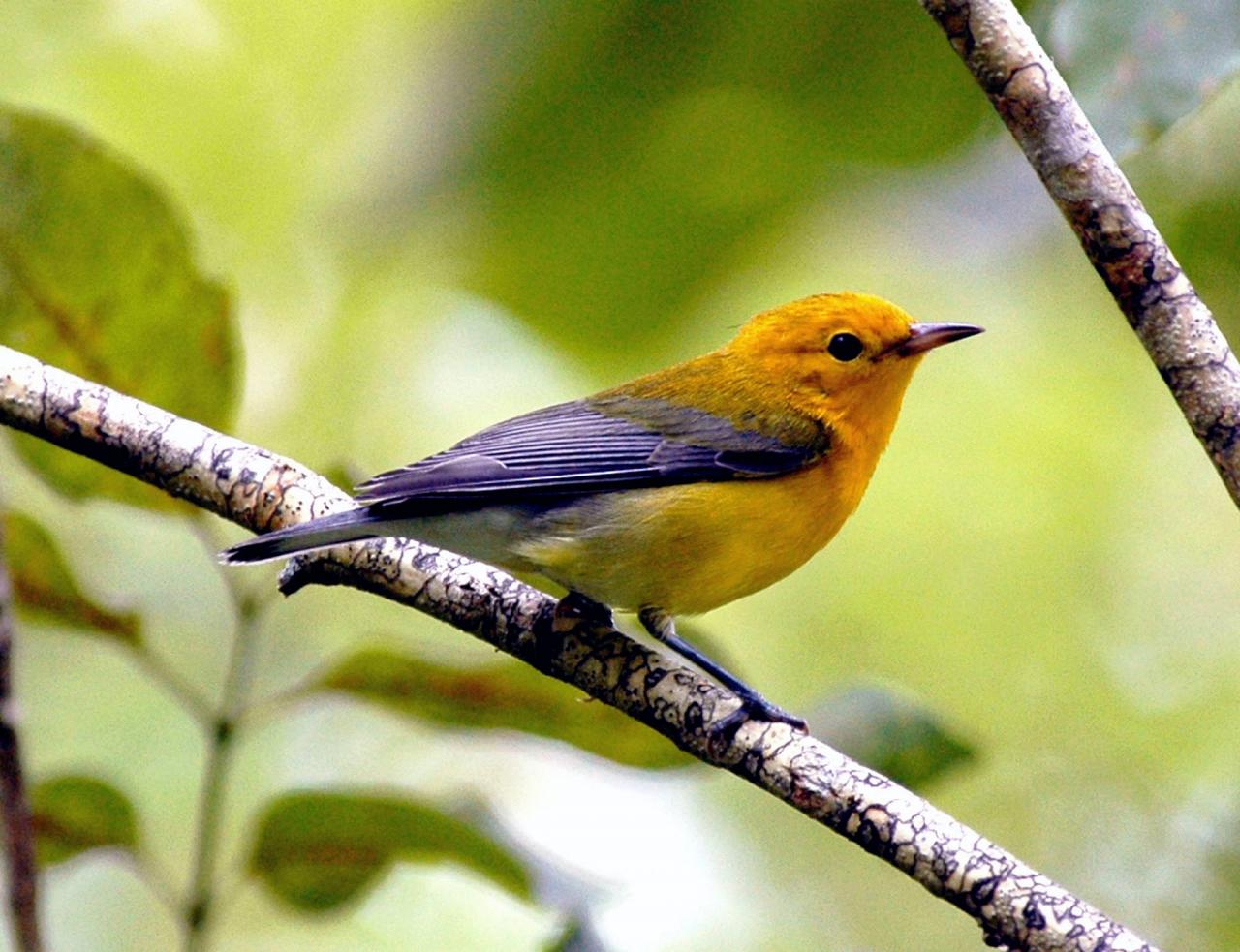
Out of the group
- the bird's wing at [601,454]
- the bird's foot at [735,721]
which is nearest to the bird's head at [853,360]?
the bird's wing at [601,454]

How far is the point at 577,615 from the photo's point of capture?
3.01 m

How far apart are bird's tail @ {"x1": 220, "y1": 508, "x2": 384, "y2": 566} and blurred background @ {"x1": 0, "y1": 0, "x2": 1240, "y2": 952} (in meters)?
1.86

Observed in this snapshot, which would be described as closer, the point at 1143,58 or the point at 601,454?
the point at 1143,58

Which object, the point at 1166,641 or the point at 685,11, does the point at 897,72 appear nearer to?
the point at 685,11

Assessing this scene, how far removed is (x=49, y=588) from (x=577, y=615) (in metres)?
1.08

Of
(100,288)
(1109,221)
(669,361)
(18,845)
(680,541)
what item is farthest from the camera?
(669,361)

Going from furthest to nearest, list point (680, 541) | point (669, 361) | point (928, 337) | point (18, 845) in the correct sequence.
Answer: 1. point (669, 361)
2. point (928, 337)
3. point (680, 541)
4. point (18, 845)

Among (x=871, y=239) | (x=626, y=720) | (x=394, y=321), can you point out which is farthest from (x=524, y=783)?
(x=626, y=720)

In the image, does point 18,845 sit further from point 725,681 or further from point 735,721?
point 725,681

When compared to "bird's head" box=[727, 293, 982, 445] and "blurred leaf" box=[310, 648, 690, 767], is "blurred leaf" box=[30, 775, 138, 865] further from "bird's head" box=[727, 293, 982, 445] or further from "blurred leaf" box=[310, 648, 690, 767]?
"bird's head" box=[727, 293, 982, 445]

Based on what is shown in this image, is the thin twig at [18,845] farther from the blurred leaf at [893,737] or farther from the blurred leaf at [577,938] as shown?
the blurred leaf at [893,737]

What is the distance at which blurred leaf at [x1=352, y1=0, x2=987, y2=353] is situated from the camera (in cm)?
410

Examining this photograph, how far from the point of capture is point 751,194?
4.59 metres

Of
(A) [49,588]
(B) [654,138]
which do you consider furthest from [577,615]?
(B) [654,138]
